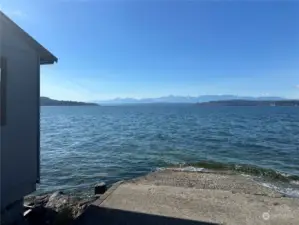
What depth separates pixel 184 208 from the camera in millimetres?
7348

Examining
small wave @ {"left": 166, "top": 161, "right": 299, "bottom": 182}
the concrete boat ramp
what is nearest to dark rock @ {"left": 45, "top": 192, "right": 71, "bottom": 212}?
the concrete boat ramp

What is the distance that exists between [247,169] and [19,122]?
11.8 meters

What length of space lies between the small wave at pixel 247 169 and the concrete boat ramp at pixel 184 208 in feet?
20.3

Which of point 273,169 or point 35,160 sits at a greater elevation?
point 35,160

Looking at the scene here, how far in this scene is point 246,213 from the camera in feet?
23.2

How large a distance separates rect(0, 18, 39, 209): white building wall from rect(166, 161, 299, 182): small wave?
9780 millimetres

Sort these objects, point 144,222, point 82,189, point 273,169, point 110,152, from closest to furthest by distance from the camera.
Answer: point 144,222, point 82,189, point 273,169, point 110,152

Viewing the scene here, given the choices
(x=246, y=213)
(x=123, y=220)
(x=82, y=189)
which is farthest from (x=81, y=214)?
(x=82, y=189)

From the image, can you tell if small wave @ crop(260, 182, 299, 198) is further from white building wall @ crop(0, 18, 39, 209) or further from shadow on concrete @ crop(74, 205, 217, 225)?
white building wall @ crop(0, 18, 39, 209)

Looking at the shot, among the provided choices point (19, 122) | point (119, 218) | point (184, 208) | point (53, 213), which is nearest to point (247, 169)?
point (184, 208)

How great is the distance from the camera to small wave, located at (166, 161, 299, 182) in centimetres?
1401

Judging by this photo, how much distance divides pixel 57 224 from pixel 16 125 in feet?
8.25

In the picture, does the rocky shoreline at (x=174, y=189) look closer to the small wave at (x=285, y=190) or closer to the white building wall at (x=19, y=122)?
the small wave at (x=285, y=190)

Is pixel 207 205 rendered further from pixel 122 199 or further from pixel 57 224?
pixel 57 224
